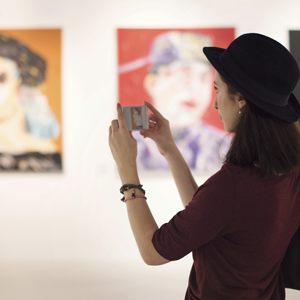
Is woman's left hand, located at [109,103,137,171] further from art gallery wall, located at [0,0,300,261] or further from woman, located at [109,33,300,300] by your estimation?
art gallery wall, located at [0,0,300,261]

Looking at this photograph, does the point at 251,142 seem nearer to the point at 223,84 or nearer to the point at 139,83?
the point at 223,84

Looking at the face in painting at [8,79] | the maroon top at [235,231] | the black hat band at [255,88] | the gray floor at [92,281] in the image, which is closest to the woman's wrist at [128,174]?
the maroon top at [235,231]

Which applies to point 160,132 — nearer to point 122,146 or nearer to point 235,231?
point 122,146

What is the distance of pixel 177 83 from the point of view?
2.86 meters

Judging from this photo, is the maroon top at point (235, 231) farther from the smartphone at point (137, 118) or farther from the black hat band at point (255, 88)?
the smartphone at point (137, 118)

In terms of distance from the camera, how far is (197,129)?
113 inches

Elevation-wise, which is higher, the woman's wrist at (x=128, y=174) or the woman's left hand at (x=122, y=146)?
the woman's left hand at (x=122, y=146)

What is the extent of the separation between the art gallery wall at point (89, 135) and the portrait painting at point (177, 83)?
98 millimetres

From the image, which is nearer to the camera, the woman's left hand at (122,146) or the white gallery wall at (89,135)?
the woman's left hand at (122,146)

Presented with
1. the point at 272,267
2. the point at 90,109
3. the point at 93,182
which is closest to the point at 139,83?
the point at 90,109

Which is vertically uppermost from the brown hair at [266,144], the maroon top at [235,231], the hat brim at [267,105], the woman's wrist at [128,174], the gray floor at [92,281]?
the hat brim at [267,105]

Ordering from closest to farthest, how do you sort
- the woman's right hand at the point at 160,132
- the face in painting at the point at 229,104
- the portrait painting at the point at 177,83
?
the face in painting at the point at 229,104 → the woman's right hand at the point at 160,132 → the portrait painting at the point at 177,83

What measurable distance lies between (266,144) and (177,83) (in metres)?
2.20

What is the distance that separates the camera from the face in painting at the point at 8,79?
2867 millimetres
